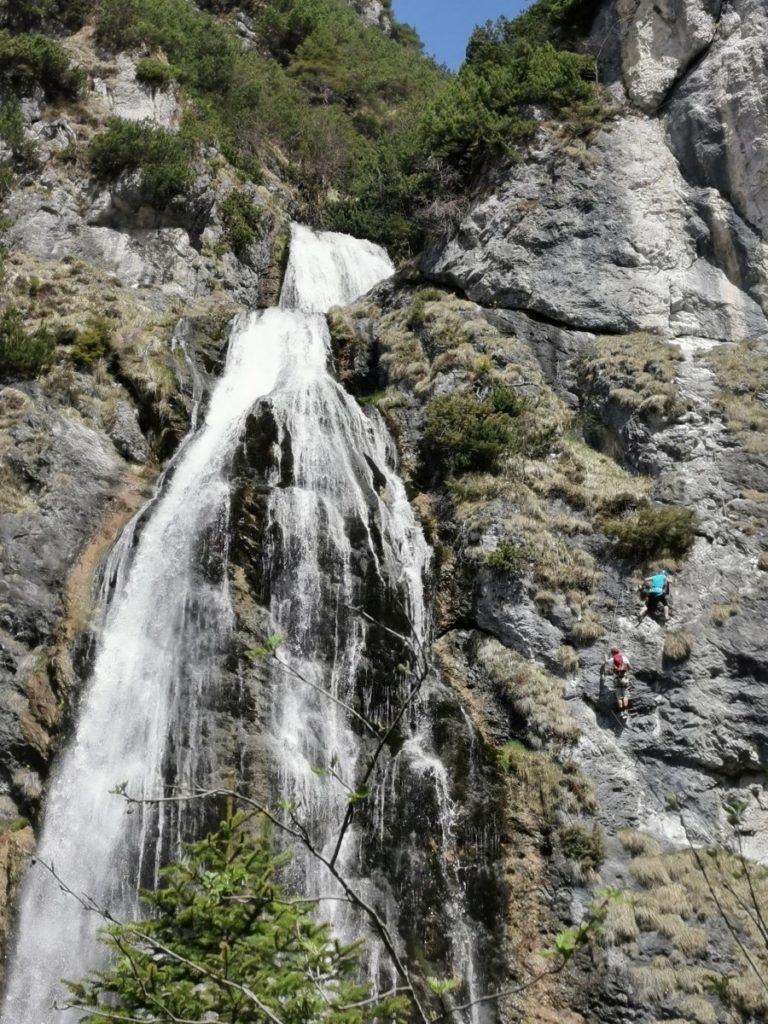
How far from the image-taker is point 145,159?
2822 cm

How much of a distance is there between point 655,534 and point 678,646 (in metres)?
2.51

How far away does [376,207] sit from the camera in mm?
33219

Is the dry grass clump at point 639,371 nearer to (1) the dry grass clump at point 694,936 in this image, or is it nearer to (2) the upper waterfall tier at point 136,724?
(2) the upper waterfall tier at point 136,724

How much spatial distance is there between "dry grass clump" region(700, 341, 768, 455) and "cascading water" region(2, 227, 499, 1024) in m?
7.34

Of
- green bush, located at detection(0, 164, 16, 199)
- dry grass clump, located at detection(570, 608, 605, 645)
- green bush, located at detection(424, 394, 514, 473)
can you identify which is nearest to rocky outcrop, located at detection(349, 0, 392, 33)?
green bush, located at detection(0, 164, 16, 199)

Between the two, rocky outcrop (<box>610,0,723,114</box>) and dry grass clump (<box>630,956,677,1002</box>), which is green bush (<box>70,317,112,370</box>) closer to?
dry grass clump (<box>630,956,677,1002</box>)

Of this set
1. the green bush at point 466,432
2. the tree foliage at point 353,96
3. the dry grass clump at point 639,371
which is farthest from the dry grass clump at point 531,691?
the tree foliage at point 353,96

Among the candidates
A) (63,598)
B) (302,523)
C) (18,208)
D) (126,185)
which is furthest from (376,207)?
(63,598)

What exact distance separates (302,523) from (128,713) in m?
4.73

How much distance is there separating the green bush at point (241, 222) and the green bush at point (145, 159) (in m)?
1.83

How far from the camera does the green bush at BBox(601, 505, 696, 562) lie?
16.9m

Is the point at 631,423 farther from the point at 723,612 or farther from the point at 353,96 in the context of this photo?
the point at 353,96

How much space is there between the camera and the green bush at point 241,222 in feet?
96.6

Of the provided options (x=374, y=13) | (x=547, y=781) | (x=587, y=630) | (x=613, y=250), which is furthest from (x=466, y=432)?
(x=374, y=13)
